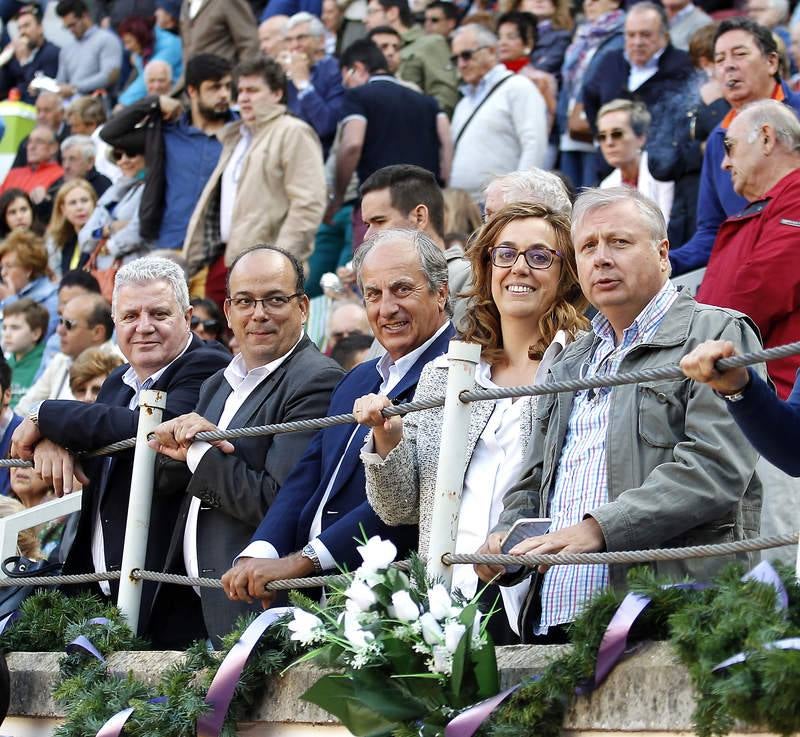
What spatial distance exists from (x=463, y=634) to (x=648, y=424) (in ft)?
2.47

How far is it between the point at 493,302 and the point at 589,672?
160 centimetres

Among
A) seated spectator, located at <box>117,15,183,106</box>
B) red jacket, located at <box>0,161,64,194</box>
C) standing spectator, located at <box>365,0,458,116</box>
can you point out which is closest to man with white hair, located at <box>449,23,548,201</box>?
standing spectator, located at <box>365,0,458,116</box>

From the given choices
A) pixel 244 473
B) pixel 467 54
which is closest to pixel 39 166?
pixel 467 54

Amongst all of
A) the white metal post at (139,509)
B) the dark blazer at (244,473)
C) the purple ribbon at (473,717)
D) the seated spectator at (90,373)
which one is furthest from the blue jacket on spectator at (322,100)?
the purple ribbon at (473,717)

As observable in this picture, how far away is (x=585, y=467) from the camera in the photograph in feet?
14.1

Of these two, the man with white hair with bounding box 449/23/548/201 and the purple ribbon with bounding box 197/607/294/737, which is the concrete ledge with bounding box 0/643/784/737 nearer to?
the purple ribbon with bounding box 197/607/294/737

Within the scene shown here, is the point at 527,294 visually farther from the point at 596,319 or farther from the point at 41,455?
the point at 41,455

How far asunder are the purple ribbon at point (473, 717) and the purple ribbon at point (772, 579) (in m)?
0.68

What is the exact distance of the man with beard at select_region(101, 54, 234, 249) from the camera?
11.3 m

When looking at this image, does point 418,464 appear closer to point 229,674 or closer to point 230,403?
point 229,674

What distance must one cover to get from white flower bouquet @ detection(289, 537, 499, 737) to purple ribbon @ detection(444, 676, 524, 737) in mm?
49

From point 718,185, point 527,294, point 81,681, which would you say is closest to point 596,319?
point 527,294

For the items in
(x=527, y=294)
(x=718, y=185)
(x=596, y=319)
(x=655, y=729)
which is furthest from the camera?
(x=718, y=185)

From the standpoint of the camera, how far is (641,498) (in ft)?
13.1
